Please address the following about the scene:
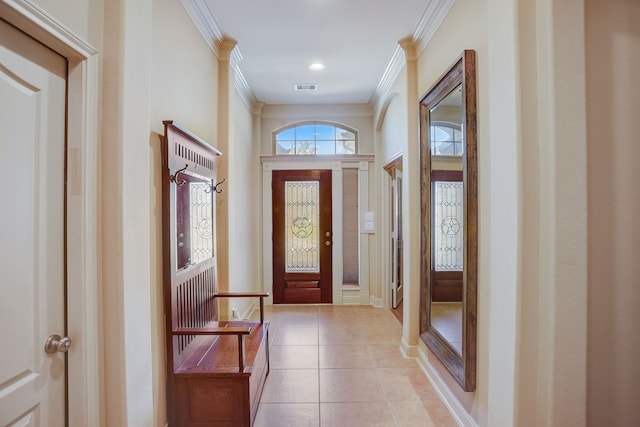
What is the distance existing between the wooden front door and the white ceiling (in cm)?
141

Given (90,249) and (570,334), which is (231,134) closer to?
(90,249)

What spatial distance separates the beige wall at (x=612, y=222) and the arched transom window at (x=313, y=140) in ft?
12.2

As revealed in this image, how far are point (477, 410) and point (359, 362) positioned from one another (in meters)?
1.26

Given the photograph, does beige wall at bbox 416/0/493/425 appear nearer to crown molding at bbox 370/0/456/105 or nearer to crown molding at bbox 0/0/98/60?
crown molding at bbox 370/0/456/105

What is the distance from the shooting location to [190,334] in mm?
1860

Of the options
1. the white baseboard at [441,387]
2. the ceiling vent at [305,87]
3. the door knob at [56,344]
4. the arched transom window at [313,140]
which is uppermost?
the ceiling vent at [305,87]

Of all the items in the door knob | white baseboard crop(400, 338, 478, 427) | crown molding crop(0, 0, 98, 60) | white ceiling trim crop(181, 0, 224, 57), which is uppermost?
white ceiling trim crop(181, 0, 224, 57)

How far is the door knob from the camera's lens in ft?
3.85

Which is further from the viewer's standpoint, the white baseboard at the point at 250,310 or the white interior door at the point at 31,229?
the white baseboard at the point at 250,310

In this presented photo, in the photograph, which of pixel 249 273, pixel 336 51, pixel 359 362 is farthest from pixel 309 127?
pixel 359 362

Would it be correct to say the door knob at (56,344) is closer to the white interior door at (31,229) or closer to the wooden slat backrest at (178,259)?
the white interior door at (31,229)

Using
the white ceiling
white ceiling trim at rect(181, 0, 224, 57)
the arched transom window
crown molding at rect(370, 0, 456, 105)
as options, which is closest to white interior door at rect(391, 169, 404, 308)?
the arched transom window

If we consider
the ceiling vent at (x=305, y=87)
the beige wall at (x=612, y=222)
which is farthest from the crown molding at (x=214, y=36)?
the beige wall at (x=612, y=222)

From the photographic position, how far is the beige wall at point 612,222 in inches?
51.3
